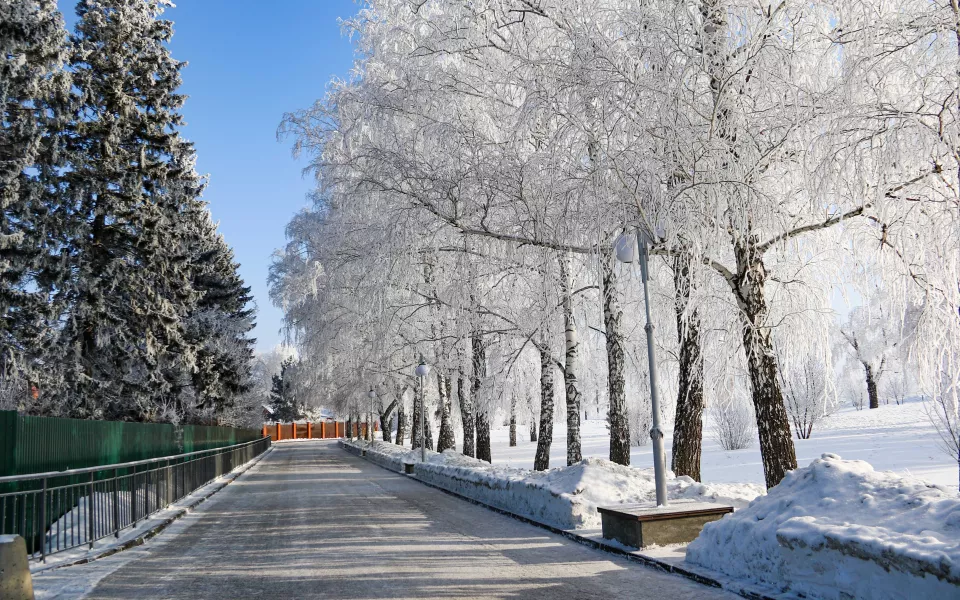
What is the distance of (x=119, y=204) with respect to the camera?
860 inches

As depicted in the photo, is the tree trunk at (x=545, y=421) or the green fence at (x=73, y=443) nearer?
the green fence at (x=73, y=443)

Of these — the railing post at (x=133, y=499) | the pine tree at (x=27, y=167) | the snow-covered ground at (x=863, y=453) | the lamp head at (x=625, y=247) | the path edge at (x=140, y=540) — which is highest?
the pine tree at (x=27, y=167)

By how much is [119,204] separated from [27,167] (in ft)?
9.26

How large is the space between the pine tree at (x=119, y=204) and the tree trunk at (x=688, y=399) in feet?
55.7

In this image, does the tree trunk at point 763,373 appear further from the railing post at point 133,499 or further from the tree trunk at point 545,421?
the railing post at point 133,499

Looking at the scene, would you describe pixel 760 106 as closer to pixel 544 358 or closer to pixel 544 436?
pixel 544 358

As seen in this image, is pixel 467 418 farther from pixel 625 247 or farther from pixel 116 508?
pixel 625 247

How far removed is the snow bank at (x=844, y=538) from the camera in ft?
15.7

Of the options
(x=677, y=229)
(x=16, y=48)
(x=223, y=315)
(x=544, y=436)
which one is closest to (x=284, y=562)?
(x=677, y=229)

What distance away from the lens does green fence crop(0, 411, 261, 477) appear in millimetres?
9281

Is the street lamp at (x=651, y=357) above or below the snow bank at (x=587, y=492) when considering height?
above

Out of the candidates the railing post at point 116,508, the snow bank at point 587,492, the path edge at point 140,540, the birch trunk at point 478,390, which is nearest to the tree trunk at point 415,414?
the birch trunk at point 478,390

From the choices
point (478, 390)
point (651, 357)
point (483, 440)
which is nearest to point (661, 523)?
point (651, 357)

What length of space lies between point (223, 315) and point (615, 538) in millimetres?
30346
